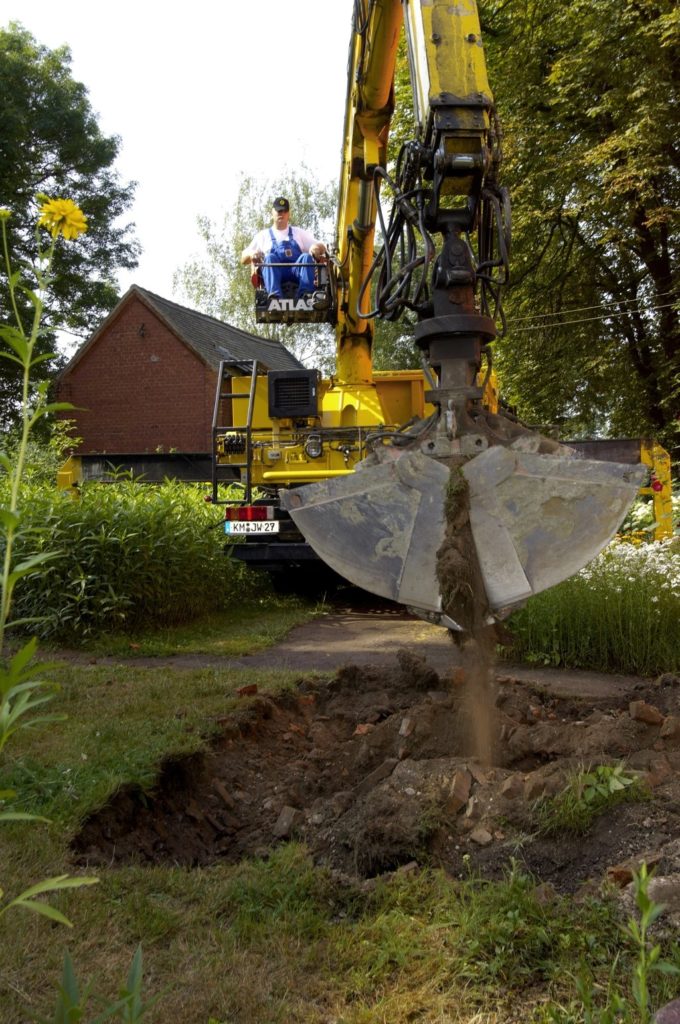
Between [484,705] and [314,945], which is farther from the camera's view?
[484,705]

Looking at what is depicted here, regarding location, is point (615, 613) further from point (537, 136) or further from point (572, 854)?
point (537, 136)

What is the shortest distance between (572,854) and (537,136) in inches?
699

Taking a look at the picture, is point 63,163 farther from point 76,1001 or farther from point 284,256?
point 76,1001

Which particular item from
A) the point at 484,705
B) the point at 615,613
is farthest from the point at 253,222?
the point at 484,705

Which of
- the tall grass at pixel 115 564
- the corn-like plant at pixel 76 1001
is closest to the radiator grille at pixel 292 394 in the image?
the tall grass at pixel 115 564

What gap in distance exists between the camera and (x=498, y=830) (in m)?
3.12

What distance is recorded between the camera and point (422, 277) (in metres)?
4.14

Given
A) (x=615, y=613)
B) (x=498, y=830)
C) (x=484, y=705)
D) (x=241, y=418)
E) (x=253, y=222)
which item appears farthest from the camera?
(x=253, y=222)

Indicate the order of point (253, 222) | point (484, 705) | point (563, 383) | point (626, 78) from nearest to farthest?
point (484, 705)
point (626, 78)
point (563, 383)
point (253, 222)

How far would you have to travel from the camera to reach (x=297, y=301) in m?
9.69

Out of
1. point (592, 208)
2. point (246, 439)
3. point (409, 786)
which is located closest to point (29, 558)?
point (409, 786)

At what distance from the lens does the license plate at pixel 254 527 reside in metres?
9.79

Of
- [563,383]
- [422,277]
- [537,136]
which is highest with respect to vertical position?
[537,136]

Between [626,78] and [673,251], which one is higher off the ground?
[626,78]
